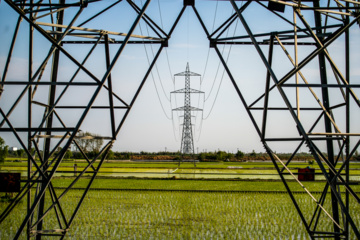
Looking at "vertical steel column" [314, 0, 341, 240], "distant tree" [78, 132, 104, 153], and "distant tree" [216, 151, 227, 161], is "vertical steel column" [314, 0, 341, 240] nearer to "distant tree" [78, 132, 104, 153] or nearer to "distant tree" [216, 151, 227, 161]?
"distant tree" [78, 132, 104, 153]

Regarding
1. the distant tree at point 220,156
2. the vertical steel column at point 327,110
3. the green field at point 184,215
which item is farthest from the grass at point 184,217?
the distant tree at point 220,156

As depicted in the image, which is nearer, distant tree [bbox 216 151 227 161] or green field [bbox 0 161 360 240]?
green field [bbox 0 161 360 240]

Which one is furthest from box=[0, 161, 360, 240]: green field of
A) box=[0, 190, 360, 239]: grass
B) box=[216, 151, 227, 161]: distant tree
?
box=[216, 151, 227, 161]: distant tree

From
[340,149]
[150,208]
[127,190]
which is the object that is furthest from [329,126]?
[127,190]

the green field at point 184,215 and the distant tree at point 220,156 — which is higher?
the distant tree at point 220,156

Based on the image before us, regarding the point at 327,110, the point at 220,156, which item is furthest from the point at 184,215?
the point at 220,156

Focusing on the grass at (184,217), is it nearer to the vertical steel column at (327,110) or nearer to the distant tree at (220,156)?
the vertical steel column at (327,110)

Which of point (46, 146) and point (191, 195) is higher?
point (46, 146)

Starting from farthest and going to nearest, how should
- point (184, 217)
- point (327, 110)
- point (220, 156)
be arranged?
point (220, 156), point (184, 217), point (327, 110)

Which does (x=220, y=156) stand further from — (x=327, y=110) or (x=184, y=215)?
(x=327, y=110)

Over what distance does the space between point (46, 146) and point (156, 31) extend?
392cm

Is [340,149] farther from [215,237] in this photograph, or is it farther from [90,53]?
[90,53]

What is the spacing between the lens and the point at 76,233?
10523 mm

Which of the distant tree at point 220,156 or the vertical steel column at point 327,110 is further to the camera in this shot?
the distant tree at point 220,156
